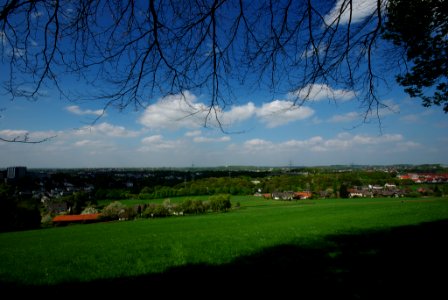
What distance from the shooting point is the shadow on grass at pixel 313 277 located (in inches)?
165

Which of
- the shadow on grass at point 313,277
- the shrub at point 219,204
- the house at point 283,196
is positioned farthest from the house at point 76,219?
the house at point 283,196

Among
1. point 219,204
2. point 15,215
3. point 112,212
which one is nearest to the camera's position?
point 15,215

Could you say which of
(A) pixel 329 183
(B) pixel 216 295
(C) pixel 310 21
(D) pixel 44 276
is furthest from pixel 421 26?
(A) pixel 329 183

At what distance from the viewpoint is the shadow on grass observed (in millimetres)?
4195

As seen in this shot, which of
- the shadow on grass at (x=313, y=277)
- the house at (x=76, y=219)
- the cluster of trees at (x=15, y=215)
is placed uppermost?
the shadow on grass at (x=313, y=277)

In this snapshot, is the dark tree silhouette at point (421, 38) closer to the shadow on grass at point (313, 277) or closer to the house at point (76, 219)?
the shadow on grass at point (313, 277)

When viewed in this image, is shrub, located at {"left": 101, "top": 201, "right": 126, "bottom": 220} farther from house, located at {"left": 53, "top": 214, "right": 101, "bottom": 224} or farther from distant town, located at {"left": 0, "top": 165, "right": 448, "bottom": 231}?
distant town, located at {"left": 0, "top": 165, "right": 448, "bottom": 231}

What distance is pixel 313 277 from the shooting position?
16.0 feet

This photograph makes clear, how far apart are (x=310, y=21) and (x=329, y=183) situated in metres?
99.6

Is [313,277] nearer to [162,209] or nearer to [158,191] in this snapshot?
[162,209]

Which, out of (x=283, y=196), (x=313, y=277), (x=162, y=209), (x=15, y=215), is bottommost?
(x=283, y=196)

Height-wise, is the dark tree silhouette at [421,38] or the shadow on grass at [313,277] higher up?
the dark tree silhouette at [421,38]

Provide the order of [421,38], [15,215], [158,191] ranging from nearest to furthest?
[421,38], [15,215], [158,191]

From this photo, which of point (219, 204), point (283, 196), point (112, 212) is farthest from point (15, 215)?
point (283, 196)
